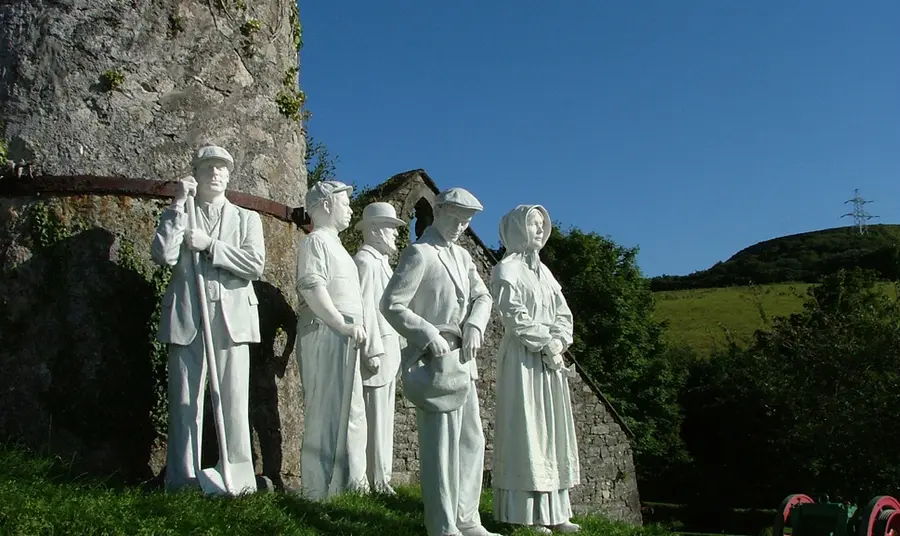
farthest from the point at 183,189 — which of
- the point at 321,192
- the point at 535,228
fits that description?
Result: the point at 535,228

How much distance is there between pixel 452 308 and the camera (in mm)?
7324

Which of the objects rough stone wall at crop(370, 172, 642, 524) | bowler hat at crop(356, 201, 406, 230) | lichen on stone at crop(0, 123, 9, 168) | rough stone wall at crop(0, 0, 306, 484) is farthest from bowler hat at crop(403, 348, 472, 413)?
rough stone wall at crop(370, 172, 642, 524)

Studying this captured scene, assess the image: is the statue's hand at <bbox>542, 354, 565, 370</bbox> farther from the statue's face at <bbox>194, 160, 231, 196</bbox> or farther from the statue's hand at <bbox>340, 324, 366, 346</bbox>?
the statue's face at <bbox>194, 160, 231, 196</bbox>

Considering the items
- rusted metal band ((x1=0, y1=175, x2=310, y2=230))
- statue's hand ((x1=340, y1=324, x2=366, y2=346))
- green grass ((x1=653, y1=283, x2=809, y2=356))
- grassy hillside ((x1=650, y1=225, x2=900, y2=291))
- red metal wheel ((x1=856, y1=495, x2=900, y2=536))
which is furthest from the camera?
grassy hillside ((x1=650, y1=225, x2=900, y2=291))

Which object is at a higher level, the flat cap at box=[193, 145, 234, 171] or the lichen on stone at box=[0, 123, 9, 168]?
the lichen on stone at box=[0, 123, 9, 168]

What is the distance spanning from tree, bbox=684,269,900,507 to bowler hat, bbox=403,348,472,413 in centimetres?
1963

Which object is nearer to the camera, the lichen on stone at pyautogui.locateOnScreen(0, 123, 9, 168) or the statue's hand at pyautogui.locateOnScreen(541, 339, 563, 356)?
the statue's hand at pyautogui.locateOnScreen(541, 339, 563, 356)

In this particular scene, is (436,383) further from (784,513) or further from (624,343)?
(624,343)

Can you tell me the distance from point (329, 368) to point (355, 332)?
0.41m

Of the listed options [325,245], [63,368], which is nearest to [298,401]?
[325,245]

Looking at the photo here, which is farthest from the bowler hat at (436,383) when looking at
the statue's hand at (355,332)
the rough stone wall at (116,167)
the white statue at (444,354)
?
the rough stone wall at (116,167)

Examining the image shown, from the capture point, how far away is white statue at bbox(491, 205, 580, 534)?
8086 millimetres

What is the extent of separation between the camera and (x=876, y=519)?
10383 mm

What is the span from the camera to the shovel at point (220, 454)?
7250mm
